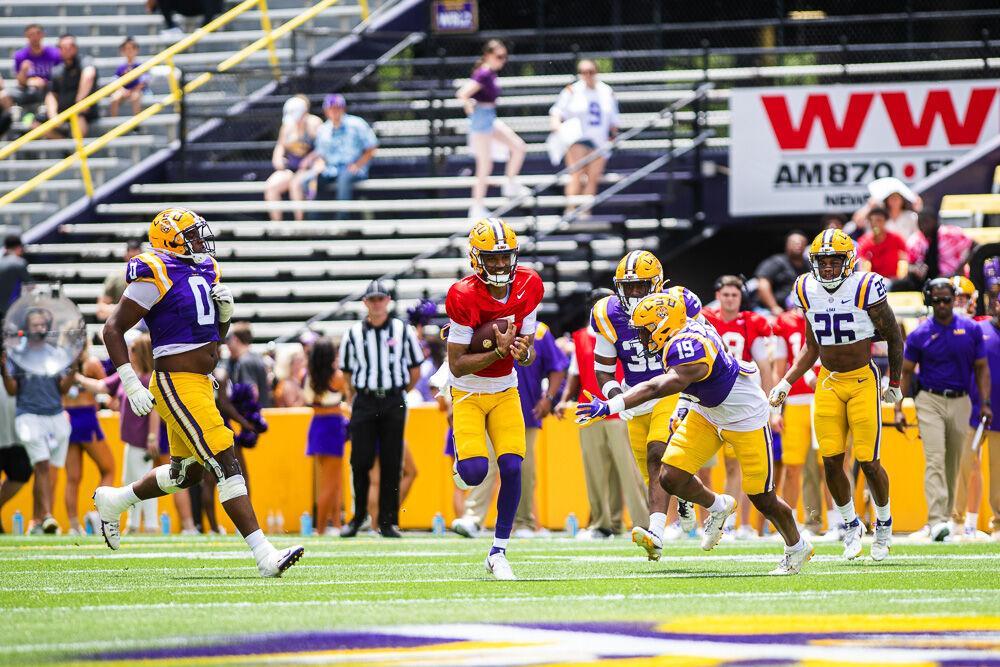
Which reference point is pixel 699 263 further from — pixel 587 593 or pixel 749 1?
pixel 587 593

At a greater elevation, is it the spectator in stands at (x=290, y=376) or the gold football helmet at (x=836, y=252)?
the gold football helmet at (x=836, y=252)

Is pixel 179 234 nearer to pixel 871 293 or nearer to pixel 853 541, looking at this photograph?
pixel 871 293

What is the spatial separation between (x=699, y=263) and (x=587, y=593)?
1283cm

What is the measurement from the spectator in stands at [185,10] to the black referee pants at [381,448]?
11922mm

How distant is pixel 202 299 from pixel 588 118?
1110 centimetres

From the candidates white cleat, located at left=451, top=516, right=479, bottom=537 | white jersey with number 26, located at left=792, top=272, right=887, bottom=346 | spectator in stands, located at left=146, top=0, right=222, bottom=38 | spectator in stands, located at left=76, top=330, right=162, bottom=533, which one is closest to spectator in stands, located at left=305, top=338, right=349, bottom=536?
spectator in stands, located at left=76, top=330, right=162, bottom=533

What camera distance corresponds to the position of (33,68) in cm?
2280

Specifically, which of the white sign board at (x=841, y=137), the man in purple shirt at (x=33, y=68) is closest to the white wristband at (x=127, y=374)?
the white sign board at (x=841, y=137)

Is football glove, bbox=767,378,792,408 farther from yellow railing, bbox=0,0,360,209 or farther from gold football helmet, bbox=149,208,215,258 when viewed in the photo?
yellow railing, bbox=0,0,360,209

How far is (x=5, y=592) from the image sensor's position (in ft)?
26.5

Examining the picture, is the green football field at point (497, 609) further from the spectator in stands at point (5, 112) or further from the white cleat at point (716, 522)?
the spectator in stands at point (5, 112)

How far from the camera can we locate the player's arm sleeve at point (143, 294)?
8938 mm

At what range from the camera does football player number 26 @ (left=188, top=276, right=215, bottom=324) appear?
909 cm

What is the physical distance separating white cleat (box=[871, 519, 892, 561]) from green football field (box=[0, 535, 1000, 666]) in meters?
0.13
